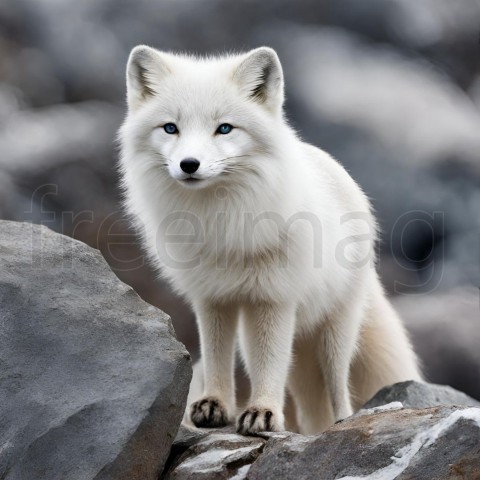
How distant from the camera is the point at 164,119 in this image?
9.59 feet

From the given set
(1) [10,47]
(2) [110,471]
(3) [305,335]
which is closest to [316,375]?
(3) [305,335]

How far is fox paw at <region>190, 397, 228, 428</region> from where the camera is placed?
124 inches

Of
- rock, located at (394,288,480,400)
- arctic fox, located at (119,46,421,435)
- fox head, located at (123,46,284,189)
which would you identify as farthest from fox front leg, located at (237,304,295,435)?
rock, located at (394,288,480,400)

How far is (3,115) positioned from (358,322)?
4.34 meters

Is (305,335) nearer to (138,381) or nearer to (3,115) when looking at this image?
(138,381)

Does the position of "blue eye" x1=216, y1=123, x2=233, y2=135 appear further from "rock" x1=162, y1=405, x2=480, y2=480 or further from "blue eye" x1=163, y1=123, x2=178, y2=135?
"rock" x1=162, y1=405, x2=480, y2=480

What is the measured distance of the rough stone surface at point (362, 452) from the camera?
209 cm

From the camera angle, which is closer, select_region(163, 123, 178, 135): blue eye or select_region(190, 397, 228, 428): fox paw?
select_region(163, 123, 178, 135): blue eye

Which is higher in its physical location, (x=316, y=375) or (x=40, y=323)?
(x=40, y=323)

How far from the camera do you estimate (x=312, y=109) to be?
7.30 metres

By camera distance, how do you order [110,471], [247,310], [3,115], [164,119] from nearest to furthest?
[110,471] < [164,119] < [247,310] < [3,115]

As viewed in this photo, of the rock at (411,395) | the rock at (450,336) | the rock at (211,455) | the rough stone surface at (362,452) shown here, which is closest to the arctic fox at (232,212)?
the rock at (211,455)

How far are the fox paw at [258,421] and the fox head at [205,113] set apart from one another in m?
0.82

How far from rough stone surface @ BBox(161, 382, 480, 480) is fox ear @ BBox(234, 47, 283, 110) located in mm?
1200
